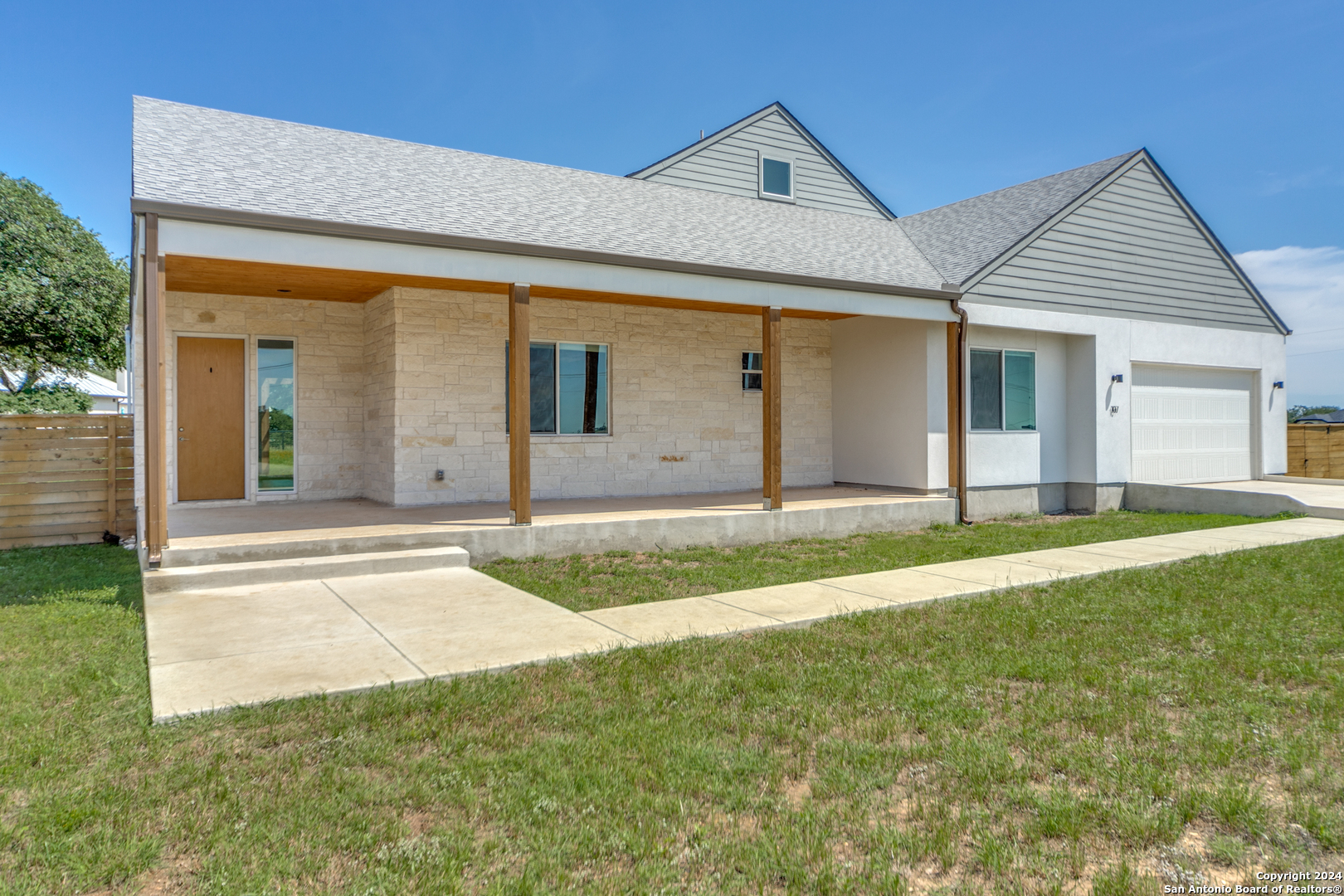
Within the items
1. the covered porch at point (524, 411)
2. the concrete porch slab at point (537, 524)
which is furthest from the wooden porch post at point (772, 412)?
the concrete porch slab at point (537, 524)

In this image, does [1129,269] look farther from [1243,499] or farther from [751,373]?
[751,373]

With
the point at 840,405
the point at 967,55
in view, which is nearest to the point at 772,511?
the point at 840,405

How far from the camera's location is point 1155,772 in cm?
333

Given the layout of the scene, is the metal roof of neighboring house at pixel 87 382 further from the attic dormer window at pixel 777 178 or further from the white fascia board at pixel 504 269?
the white fascia board at pixel 504 269

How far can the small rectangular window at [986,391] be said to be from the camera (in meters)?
13.1

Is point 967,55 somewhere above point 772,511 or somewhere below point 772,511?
above

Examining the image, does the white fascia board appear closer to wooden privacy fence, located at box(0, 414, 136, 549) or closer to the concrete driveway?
wooden privacy fence, located at box(0, 414, 136, 549)

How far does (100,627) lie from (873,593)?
5.96m

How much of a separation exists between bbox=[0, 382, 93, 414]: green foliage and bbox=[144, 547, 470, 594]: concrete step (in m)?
18.4

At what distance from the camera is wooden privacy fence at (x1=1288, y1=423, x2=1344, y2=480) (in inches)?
672

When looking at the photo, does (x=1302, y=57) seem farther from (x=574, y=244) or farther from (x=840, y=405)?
(x=574, y=244)

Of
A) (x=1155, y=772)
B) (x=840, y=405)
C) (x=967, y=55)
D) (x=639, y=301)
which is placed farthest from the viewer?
(x=967, y=55)

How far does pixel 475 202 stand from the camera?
33.7 feet

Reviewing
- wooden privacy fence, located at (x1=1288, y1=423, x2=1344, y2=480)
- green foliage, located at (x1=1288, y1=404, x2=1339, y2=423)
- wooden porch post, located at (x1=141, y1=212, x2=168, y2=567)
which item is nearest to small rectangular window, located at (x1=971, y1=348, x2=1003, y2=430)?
wooden privacy fence, located at (x1=1288, y1=423, x2=1344, y2=480)
